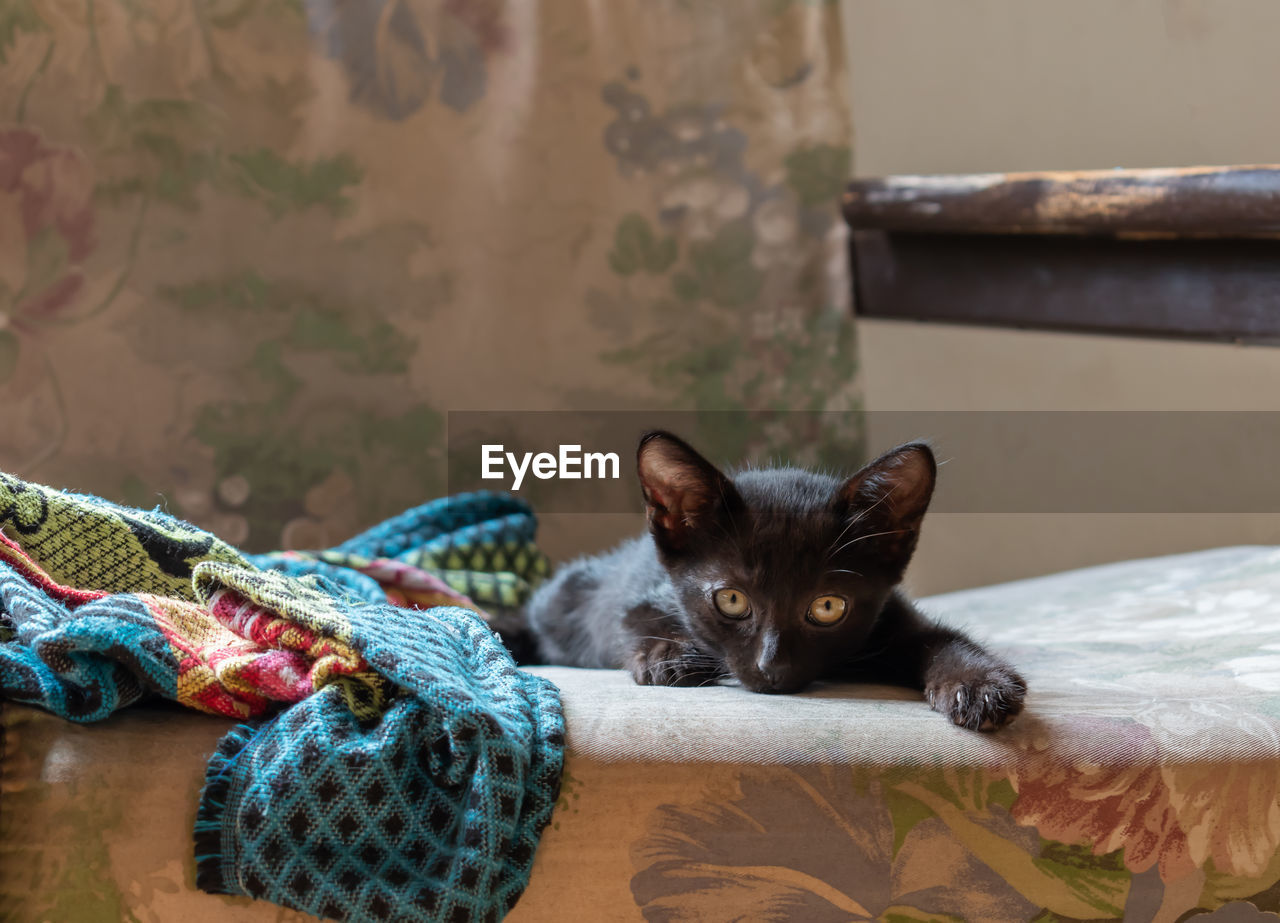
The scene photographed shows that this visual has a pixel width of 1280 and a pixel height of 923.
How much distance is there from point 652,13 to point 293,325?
97 cm

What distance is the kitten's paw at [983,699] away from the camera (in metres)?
0.94

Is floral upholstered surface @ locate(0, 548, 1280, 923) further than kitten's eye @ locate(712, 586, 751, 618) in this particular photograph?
No

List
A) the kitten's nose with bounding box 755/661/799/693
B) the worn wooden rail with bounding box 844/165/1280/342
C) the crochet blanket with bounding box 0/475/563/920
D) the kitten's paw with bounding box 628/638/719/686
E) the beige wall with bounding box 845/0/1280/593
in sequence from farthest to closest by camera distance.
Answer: the beige wall with bounding box 845/0/1280/593
the worn wooden rail with bounding box 844/165/1280/342
the kitten's paw with bounding box 628/638/719/686
the kitten's nose with bounding box 755/661/799/693
the crochet blanket with bounding box 0/475/563/920

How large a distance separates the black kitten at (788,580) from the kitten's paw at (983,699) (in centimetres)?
3

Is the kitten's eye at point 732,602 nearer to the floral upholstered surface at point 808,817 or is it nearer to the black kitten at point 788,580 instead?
the black kitten at point 788,580

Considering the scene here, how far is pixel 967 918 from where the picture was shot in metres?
0.90

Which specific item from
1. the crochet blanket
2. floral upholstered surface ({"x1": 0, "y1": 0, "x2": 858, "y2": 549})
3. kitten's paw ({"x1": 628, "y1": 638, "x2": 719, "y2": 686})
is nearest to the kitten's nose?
kitten's paw ({"x1": 628, "y1": 638, "x2": 719, "y2": 686})

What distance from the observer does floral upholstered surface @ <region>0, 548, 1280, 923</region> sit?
2.75 ft

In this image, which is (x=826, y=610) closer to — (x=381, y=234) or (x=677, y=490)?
(x=677, y=490)

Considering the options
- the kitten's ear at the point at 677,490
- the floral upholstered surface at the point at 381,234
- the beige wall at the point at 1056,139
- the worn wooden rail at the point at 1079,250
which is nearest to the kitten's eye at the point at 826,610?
the kitten's ear at the point at 677,490

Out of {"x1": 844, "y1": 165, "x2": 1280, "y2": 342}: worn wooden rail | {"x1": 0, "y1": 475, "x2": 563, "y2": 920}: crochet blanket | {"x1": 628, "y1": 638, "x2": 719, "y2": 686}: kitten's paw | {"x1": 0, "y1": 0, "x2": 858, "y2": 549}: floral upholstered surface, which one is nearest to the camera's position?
{"x1": 0, "y1": 475, "x2": 563, "y2": 920}: crochet blanket

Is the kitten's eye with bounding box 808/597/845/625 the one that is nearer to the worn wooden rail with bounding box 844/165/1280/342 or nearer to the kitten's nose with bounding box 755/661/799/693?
the kitten's nose with bounding box 755/661/799/693

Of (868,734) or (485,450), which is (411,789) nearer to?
(868,734)

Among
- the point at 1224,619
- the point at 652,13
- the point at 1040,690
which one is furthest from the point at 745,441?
the point at 1040,690
